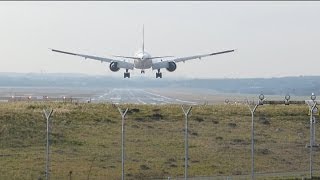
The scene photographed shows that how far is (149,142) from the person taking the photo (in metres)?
42.3

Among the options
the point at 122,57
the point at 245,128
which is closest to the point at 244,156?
the point at 245,128

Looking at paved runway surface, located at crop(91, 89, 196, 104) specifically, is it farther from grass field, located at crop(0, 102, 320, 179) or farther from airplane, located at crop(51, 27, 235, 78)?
grass field, located at crop(0, 102, 320, 179)

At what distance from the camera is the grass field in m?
34.7

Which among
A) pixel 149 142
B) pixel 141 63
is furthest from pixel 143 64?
pixel 149 142

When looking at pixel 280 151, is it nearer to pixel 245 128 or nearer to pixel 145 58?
pixel 245 128

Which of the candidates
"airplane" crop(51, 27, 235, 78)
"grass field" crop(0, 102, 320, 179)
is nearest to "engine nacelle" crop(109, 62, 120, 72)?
"airplane" crop(51, 27, 235, 78)

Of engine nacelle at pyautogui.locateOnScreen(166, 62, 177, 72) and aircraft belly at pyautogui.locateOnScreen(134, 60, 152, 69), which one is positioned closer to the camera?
engine nacelle at pyautogui.locateOnScreen(166, 62, 177, 72)

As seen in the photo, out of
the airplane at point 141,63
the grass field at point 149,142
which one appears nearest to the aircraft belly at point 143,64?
the airplane at point 141,63

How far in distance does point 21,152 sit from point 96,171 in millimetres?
6894

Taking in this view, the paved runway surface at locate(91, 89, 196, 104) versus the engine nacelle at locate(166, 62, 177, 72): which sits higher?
the engine nacelle at locate(166, 62, 177, 72)

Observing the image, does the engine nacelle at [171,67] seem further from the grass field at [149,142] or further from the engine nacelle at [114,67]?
the grass field at [149,142]

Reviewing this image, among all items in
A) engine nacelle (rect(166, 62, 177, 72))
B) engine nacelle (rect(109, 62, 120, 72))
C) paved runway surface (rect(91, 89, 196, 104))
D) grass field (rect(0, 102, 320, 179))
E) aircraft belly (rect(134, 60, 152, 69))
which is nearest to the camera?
grass field (rect(0, 102, 320, 179))

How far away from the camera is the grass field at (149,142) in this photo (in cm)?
3469

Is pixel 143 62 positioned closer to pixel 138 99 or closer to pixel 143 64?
pixel 143 64
